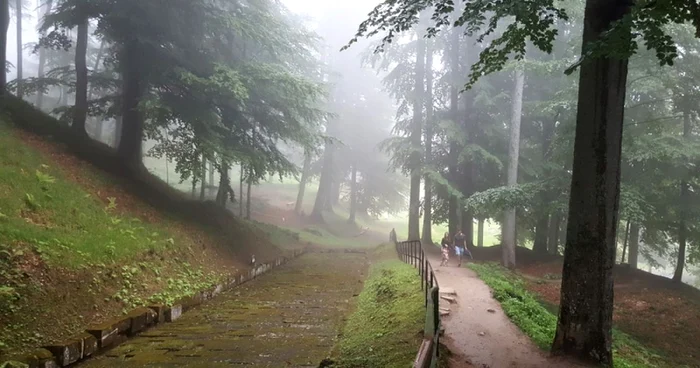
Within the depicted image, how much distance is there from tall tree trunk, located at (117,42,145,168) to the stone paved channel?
26.5ft

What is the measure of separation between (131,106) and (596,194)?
1633 cm

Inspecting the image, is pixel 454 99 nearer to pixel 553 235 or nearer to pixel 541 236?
pixel 541 236

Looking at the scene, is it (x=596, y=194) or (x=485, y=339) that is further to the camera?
(x=485, y=339)

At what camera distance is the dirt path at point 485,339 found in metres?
6.64

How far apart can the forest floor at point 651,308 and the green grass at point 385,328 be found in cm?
260

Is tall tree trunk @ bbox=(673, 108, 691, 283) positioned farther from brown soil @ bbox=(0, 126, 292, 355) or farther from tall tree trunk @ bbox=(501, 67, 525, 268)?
brown soil @ bbox=(0, 126, 292, 355)

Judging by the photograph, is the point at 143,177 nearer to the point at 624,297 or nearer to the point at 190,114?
the point at 190,114

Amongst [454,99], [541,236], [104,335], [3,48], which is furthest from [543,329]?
[3,48]

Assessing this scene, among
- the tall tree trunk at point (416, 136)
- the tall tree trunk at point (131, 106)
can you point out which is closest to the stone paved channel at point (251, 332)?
the tall tree trunk at point (131, 106)

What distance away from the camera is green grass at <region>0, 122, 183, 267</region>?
8.39 metres

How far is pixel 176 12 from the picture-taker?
16.5 m

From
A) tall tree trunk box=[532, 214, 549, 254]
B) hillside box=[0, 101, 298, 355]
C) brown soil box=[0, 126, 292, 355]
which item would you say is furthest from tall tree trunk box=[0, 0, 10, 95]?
tall tree trunk box=[532, 214, 549, 254]

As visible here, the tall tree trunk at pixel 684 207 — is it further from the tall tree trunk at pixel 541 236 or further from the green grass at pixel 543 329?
the green grass at pixel 543 329

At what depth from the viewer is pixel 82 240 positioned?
31.1 feet
